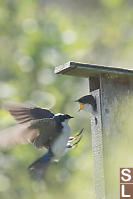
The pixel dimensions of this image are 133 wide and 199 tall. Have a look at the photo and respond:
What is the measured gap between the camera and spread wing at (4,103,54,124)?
225 cm

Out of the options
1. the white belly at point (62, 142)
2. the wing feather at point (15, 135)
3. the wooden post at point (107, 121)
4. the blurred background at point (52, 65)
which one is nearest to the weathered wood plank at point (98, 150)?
the wooden post at point (107, 121)

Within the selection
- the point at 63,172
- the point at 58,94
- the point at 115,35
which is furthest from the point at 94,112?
the point at 115,35

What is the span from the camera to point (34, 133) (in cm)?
232

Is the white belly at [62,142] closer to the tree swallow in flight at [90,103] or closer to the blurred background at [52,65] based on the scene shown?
the tree swallow in flight at [90,103]

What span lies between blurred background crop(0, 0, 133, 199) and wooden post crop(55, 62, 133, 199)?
19.9 inches

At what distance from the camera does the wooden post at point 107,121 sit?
2.27m

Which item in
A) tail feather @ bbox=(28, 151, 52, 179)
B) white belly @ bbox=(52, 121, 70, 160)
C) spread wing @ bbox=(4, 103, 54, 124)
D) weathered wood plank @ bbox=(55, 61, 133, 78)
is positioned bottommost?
tail feather @ bbox=(28, 151, 52, 179)

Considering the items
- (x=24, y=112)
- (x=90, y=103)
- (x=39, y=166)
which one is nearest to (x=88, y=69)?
(x=90, y=103)

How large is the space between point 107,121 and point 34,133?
0.27 metres

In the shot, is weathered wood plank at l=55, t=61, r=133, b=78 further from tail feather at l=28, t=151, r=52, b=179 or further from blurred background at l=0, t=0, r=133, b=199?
blurred background at l=0, t=0, r=133, b=199

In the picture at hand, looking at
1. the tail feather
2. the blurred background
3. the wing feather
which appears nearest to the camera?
the wing feather

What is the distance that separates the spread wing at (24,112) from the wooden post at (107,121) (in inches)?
7.1

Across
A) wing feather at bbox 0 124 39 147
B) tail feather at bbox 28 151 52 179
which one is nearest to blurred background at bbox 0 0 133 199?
tail feather at bbox 28 151 52 179

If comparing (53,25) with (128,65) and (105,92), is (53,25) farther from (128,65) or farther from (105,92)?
(105,92)
